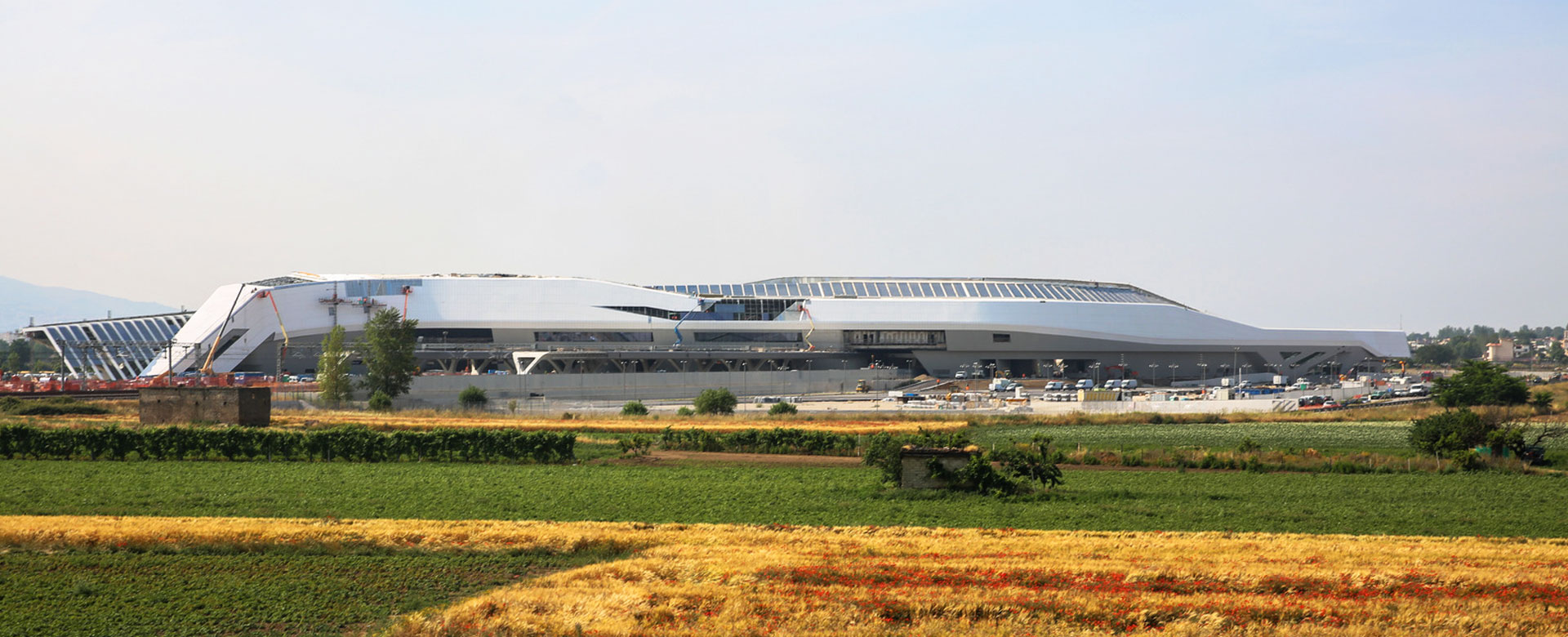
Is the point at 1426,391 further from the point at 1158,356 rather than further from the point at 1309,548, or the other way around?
the point at 1309,548

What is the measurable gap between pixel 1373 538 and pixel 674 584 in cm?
1223

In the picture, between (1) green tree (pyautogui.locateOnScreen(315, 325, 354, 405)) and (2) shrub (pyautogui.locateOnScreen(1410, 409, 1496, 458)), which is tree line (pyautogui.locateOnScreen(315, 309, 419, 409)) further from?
(2) shrub (pyautogui.locateOnScreen(1410, 409, 1496, 458))

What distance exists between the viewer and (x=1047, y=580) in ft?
47.0

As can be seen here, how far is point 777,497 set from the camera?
2491 cm

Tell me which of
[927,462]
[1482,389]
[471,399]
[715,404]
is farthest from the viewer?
[471,399]

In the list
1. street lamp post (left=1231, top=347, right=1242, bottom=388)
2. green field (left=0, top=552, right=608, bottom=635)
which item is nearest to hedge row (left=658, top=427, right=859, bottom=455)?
green field (left=0, top=552, right=608, bottom=635)

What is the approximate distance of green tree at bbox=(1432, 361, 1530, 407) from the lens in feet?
185

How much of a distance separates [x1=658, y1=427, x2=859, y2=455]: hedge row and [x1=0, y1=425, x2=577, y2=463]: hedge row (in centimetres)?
492

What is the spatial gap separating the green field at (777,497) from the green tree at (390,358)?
2812 centimetres

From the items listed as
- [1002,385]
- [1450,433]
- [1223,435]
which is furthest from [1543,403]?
[1002,385]

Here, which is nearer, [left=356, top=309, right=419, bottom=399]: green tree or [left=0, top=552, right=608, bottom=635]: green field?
[left=0, top=552, right=608, bottom=635]: green field

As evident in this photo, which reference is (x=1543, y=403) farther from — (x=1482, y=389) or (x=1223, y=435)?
(x=1223, y=435)

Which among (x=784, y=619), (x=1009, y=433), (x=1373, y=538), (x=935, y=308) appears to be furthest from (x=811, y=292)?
(x=784, y=619)

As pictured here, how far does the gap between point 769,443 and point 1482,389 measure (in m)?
40.9
